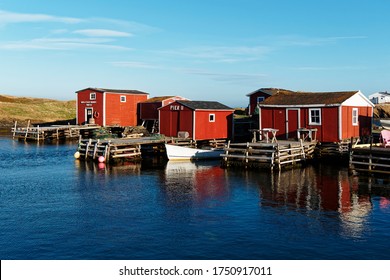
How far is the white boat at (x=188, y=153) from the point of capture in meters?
37.0

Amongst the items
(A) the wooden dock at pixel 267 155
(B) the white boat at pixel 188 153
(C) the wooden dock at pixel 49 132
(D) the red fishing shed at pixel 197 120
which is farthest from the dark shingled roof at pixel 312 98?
(C) the wooden dock at pixel 49 132

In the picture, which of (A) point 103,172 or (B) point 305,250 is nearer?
(B) point 305,250

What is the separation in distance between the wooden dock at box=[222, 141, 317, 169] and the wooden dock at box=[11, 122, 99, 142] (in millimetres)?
29992

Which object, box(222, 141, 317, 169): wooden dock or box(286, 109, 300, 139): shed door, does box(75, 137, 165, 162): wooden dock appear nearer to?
box(222, 141, 317, 169): wooden dock

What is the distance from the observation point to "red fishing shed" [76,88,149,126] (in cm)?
5822

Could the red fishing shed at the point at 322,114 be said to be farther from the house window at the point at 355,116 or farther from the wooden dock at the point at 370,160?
the wooden dock at the point at 370,160

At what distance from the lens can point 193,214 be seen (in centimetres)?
1958

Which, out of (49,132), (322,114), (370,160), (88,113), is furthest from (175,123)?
(49,132)

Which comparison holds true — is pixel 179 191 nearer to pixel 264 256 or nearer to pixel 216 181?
pixel 216 181

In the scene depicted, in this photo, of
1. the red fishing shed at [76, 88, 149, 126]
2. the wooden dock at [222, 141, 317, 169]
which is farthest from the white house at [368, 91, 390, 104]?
the wooden dock at [222, 141, 317, 169]

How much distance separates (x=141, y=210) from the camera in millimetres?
20359

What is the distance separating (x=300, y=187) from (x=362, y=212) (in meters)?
6.09

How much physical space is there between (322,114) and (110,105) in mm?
30805
